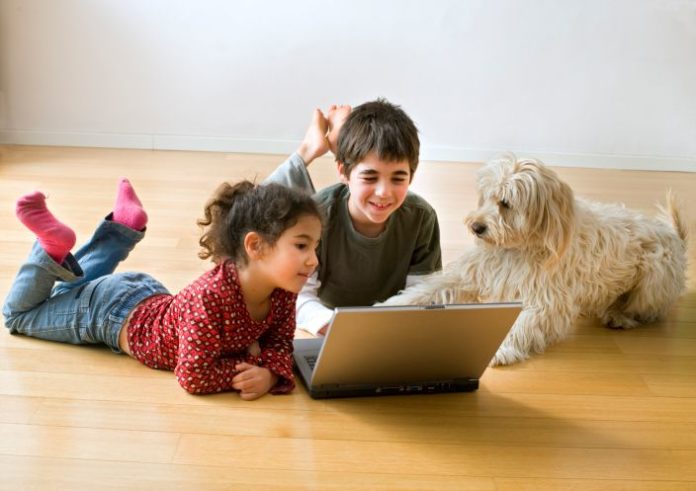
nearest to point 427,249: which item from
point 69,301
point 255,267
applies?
point 255,267

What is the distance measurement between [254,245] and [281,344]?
26cm

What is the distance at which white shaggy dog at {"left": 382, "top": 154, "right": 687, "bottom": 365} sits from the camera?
1991 mm

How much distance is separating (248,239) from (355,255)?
46 cm

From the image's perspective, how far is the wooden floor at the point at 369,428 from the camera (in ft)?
4.98

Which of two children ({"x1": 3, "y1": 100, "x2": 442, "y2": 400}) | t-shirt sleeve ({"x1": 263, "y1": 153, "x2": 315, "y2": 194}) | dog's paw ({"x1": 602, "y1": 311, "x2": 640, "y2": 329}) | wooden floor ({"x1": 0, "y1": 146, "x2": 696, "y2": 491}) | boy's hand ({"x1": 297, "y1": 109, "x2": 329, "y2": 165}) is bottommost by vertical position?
wooden floor ({"x1": 0, "y1": 146, "x2": 696, "y2": 491})

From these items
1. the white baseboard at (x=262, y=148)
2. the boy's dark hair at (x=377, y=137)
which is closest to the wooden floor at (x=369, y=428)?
the boy's dark hair at (x=377, y=137)

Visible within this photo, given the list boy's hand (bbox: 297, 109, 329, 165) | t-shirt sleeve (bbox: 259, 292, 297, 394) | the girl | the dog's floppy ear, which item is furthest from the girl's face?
the dog's floppy ear

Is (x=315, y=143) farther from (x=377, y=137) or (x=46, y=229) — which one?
(x=46, y=229)

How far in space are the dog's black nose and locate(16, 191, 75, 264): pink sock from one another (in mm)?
941

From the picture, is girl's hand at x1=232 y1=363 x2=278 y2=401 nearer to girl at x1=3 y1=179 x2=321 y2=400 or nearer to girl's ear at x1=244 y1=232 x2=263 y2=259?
girl at x1=3 y1=179 x2=321 y2=400

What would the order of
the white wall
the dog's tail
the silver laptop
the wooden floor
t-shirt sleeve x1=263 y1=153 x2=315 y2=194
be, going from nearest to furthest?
the wooden floor → the silver laptop → t-shirt sleeve x1=263 y1=153 x2=315 y2=194 → the dog's tail → the white wall

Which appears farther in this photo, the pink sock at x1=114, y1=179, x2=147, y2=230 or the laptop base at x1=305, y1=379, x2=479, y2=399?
the pink sock at x1=114, y1=179, x2=147, y2=230

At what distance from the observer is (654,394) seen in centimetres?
193

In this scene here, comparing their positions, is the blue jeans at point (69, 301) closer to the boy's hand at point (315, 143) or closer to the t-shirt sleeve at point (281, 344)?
the t-shirt sleeve at point (281, 344)
